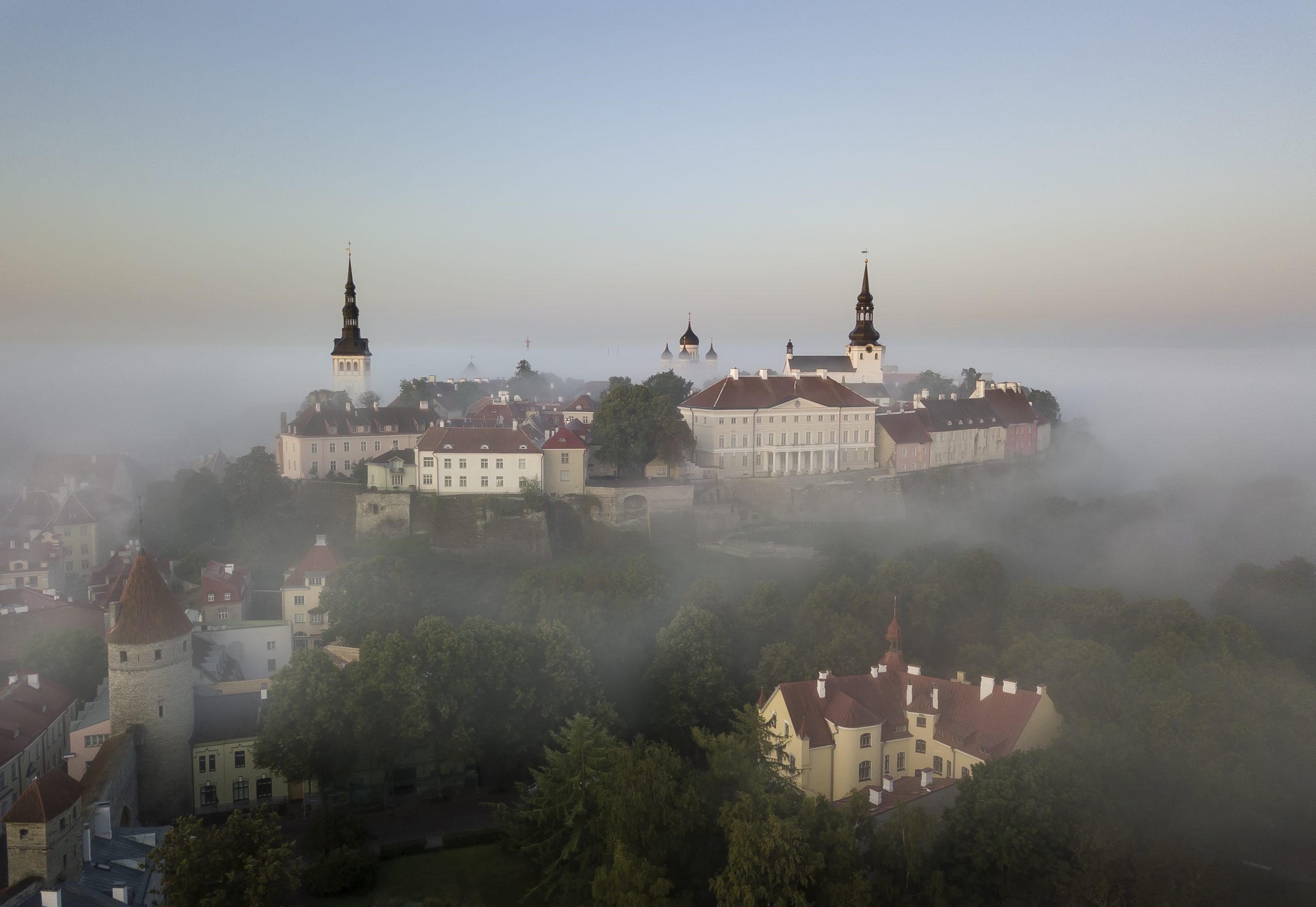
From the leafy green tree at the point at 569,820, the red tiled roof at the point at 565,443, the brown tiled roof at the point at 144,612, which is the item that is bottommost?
the leafy green tree at the point at 569,820

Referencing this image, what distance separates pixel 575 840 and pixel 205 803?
1301 centimetres

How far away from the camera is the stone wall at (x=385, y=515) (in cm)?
4775

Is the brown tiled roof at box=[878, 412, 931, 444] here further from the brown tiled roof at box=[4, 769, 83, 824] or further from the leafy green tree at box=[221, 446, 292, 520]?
the brown tiled roof at box=[4, 769, 83, 824]

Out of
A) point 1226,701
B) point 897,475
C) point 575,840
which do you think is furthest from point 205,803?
point 897,475

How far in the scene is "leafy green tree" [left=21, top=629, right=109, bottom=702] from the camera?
3434cm

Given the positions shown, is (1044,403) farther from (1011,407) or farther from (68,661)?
(68,661)

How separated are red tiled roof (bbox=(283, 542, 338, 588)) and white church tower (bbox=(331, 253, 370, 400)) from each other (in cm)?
3349

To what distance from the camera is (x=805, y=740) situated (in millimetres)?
25938

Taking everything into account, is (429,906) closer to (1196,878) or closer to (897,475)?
(1196,878)

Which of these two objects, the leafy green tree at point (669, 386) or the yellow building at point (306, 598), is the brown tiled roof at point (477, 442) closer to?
the yellow building at point (306, 598)

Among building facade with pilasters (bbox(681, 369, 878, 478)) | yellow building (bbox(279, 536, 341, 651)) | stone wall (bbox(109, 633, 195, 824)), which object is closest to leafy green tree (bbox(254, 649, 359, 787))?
stone wall (bbox(109, 633, 195, 824))

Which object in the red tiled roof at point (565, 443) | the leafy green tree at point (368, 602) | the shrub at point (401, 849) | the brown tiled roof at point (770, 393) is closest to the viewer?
the shrub at point (401, 849)

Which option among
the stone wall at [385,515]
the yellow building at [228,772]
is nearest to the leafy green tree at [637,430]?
the stone wall at [385,515]

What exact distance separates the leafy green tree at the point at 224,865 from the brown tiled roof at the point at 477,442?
3030 centimetres
